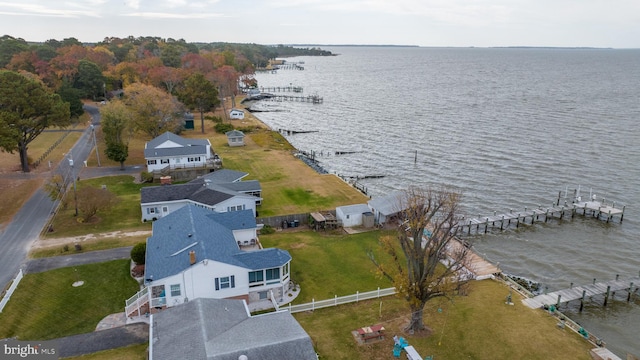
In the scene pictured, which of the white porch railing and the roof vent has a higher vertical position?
the roof vent

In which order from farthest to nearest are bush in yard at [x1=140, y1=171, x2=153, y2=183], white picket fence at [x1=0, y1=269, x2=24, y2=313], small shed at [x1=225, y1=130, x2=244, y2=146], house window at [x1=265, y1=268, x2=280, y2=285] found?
small shed at [x1=225, y1=130, x2=244, y2=146] < bush in yard at [x1=140, y1=171, x2=153, y2=183] < house window at [x1=265, y1=268, x2=280, y2=285] < white picket fence at [x1=0, y1=269, x2=24, y2=313]

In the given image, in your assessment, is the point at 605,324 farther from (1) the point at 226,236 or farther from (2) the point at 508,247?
(1) the point at 226,236

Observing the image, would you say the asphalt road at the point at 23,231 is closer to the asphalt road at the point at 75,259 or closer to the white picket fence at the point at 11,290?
the white picket fence at the point at 11,290

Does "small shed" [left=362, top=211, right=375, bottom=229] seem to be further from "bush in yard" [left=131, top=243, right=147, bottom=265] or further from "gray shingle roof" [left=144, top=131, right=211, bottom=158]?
"gray shingle roof" [left=144, top=131, right=211, bottom=158]

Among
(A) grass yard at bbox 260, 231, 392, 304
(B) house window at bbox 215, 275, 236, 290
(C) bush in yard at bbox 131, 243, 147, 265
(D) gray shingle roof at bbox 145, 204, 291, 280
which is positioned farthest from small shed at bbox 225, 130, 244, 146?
(B) house window at bbox 215, 275, 236, 290

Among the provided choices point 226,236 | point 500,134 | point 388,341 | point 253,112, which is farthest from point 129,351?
point 253,112

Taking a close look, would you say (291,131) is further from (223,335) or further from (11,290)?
(223,335)
